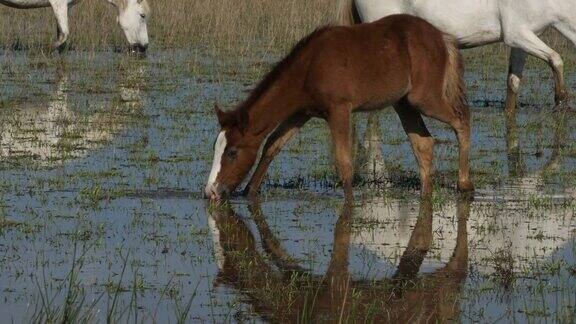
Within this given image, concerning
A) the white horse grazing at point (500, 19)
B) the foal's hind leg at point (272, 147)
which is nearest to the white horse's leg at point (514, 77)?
the white horse grazing at point (500, 19)

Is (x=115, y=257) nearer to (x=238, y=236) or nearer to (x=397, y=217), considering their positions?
(x=238, y=236)

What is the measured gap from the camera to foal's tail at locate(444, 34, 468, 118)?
10148 mm

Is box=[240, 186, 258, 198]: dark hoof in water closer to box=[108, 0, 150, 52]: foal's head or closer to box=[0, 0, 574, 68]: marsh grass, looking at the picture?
box=[0, 0, 574, 68]: marsh grass

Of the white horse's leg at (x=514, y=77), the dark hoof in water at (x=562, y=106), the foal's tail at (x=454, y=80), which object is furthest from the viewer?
the white horse's leg at (x=514, y=77)

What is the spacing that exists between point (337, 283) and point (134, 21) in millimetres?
13773

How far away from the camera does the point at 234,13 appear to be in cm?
2298

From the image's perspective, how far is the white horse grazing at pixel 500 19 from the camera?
14008mm

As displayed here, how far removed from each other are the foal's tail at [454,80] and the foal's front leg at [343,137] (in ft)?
2.91

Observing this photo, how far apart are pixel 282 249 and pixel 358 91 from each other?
6.01 ft

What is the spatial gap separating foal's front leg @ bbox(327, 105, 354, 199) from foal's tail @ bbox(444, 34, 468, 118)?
0.89 m

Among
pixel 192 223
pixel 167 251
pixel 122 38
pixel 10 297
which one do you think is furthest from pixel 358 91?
pixel 122 38

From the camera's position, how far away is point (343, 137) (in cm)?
970

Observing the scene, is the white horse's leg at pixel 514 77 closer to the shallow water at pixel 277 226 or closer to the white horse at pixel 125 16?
the shallow water at pixel 277 226

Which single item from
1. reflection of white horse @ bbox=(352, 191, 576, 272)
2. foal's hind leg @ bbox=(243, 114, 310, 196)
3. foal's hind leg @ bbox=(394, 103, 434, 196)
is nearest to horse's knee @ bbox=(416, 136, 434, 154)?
foal's hind leg @ bbox=(394, 103, 434, 196)
